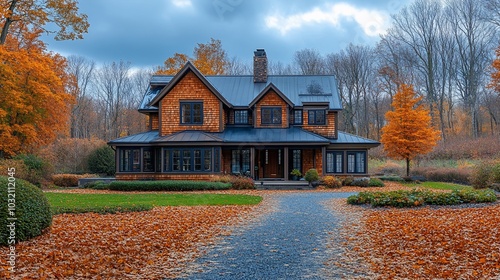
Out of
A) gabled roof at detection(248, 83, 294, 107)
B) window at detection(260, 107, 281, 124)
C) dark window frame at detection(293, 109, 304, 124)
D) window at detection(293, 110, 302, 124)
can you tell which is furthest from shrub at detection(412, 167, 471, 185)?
window at detection(260, 107, 281, 124)

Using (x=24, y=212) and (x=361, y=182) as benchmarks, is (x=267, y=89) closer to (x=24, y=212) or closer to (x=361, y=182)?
(x=361, y=182)

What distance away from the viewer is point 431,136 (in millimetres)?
31922

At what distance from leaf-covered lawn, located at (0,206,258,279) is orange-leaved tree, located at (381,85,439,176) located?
21.0 metres

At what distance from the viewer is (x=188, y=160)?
2902 cm

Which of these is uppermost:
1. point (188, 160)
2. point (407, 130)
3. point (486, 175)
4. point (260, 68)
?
point (260, 68)

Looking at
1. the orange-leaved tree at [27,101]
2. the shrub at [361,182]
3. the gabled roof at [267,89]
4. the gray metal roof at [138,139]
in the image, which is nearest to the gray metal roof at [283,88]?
the gabled roof at [267,89]

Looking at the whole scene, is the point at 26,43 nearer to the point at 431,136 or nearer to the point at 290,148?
the point at 290,148

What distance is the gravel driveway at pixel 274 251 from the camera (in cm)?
733

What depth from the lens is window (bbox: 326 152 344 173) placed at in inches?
1230

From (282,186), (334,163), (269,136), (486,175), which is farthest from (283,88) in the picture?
(486,175)

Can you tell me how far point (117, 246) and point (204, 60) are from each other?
41.3 m

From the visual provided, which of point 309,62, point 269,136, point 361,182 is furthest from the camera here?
point 309,62

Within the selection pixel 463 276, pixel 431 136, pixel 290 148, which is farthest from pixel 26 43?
pixel 463 276

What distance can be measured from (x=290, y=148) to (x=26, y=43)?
20.9 metres
